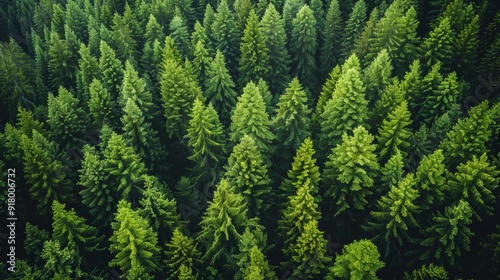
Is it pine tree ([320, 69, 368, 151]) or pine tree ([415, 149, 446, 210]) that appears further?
pine tree ([320, 69, 368, 151])

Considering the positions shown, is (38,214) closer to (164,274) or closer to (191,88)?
(164,274)

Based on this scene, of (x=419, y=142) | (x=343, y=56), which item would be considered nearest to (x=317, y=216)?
(x=419, y=142)

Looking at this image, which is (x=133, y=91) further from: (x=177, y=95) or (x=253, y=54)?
(x=253, y=54)

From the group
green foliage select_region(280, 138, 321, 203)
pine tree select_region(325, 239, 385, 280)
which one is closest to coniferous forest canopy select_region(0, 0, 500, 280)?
pine tree select_region(325, 239, 385, 280)

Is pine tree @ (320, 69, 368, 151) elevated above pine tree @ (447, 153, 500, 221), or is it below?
above

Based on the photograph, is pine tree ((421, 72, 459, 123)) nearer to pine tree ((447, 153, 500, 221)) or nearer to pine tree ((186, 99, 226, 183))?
pine tree ((447, 153, 500, 221))

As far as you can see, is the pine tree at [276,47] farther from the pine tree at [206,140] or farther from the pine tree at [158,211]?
the pine tree at [158,211]

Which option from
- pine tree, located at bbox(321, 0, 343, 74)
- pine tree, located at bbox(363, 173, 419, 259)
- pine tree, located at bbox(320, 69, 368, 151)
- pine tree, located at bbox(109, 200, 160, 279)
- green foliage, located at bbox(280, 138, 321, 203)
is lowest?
pine tree, located at bbox(109, 200, 160, 279)
